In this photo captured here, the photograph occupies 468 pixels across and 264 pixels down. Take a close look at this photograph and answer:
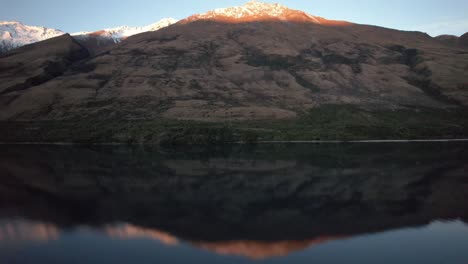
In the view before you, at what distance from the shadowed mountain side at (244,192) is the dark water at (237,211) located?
6.5 inches

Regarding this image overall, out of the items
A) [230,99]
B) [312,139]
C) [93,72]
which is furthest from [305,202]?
[93,72]

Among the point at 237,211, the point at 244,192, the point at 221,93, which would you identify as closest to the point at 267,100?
the point at 221,93

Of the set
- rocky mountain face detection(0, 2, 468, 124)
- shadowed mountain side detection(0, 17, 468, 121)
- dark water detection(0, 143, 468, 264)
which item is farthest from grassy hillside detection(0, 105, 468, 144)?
dark water detection(0, 143, 468, 264)

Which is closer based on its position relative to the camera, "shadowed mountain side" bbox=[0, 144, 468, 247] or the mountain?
"shadowed mountain side" bbox=[0, 144, 468, 247]

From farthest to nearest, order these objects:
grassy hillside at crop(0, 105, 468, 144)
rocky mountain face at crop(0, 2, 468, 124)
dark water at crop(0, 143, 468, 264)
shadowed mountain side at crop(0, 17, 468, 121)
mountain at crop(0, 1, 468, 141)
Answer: rocky mountain face at crop(0, 2, 468, 124), shadowed mountain side at crop(0, 17, 468, 121), mountain at crop(0, 1, 468, 141), grassy hillside at crop(0, 105, 468, 144), dark water at crop(0, 143, 468, 264)

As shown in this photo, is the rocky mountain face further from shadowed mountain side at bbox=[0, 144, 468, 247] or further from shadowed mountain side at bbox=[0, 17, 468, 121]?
shadowed mountain side at bbox=[0, 144, 468, 247]

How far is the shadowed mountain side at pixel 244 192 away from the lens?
39.5 meters

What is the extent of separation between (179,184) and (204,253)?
1157 inches

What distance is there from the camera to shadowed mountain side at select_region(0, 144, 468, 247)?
39.5 m

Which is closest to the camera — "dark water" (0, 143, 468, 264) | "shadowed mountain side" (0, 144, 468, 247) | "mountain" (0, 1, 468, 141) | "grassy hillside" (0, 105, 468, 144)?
"dark water" (0, 143, 468, 264)

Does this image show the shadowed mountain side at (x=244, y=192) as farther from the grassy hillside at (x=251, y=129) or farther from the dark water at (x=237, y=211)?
the grassy hillside at (x=251, y=129)

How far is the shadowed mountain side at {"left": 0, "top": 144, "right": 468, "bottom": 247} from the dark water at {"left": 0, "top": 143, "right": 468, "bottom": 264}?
0.54ft

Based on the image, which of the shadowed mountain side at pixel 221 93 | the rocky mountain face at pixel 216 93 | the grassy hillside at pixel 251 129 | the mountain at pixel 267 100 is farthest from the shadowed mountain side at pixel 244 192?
the rocky mountain face at pixel 216 93

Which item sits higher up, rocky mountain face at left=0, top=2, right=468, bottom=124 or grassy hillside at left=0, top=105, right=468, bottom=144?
rocky mountain face at left=0, top=2, right=468, bottom=124
